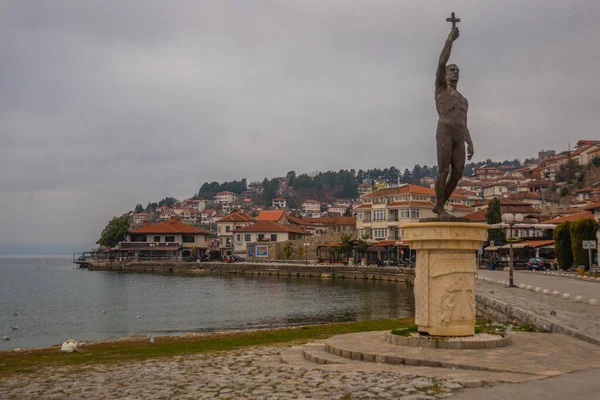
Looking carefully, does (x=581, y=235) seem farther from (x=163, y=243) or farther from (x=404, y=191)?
(x=163, y=243)

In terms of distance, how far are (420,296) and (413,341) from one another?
2.97 ft

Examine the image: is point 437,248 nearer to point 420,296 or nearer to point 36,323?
point 420,296

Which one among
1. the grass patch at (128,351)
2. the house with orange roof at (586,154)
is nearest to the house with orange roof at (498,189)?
the house with orange roof at (586,154)

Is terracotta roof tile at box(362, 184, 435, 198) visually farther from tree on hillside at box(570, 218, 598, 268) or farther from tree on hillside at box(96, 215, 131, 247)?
tree on hillside at box(96, 215, 131, 247)

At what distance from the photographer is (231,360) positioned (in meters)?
11.1

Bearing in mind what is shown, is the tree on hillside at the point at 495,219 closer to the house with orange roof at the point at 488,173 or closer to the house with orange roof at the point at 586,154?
the house with orange roof at the point at 586,154

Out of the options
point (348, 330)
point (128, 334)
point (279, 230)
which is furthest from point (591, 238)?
point (279, 230)

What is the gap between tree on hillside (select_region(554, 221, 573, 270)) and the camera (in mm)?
41531

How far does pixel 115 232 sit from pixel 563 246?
8313 cm

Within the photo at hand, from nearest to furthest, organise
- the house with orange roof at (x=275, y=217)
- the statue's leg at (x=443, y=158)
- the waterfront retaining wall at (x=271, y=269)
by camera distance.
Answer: the statue's leg at (x=443, y=158) → the waterfront retaining wall at (x=271, y=269) → the house with orange roof at (x=275, y=217)

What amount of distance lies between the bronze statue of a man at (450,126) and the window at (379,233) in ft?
210

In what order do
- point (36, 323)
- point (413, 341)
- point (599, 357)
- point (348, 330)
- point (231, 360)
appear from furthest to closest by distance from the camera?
point (36, 323)
point (348, 330)
point (231, 360)
point (413, 341)
point (599, 357)

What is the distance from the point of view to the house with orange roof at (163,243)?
9744 cm

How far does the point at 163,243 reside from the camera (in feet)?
322
